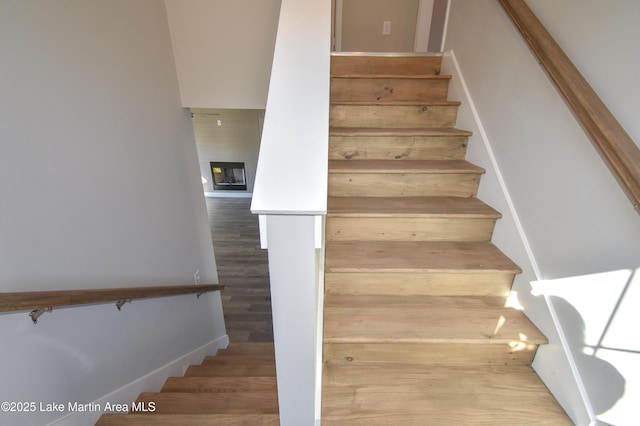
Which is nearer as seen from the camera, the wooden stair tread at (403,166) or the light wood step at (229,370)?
the wooden stair tread at (403,166)

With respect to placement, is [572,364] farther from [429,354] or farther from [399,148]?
[399,148]

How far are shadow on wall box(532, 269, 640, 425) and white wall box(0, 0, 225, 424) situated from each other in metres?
2.01

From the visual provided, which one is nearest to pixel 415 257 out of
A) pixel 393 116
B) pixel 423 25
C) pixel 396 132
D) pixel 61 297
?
pixel 396 132

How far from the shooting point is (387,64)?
2.23 meters

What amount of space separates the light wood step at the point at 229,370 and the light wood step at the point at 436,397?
4.04 feet

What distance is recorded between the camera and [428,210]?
57.3 inches

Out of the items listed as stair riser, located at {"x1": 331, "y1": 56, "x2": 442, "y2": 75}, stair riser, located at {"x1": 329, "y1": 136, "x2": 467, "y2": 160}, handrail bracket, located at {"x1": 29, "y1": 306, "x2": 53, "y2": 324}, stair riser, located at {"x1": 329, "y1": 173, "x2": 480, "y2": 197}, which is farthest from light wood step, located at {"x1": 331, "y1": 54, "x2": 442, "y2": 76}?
handrail bracket, located at {"x1": 29, "y1": 306, "x2": 53, "y2": 324}

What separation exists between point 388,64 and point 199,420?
252 centimetres

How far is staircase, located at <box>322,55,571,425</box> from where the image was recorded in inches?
43.1

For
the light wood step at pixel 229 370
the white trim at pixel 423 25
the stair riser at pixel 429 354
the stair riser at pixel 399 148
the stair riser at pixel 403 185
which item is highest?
the white trim at pixel 423 25

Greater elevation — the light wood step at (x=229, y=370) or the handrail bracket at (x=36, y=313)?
the handrail bracket at (x=36, y=313)

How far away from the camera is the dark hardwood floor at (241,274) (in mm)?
3645

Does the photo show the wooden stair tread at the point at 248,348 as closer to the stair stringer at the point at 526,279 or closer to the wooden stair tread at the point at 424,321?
the wooden stair tread at the point at 424,321

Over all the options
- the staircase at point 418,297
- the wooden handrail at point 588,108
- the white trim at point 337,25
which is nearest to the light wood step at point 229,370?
the staircase at point 418,297
